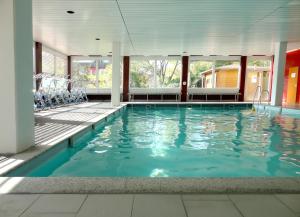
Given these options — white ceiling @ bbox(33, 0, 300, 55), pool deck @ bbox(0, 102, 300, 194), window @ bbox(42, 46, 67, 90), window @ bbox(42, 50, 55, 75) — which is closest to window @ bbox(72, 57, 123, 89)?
window @ bbox(42, 46, 67, 90)

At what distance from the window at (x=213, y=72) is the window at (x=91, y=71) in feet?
18.2

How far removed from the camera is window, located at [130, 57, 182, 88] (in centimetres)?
1532

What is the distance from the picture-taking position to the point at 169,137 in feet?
17.5

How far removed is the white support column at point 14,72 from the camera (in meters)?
2.78

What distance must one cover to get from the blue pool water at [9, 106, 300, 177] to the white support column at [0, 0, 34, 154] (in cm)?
50

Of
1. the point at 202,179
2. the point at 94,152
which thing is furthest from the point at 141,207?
the point at 94,152

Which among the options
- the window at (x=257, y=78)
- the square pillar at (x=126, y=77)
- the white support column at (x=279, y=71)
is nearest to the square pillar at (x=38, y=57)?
the square pillar at (x=126, y=77)

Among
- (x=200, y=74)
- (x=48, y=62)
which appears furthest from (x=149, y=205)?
(x=200, y=74)

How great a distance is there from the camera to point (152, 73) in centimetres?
1552

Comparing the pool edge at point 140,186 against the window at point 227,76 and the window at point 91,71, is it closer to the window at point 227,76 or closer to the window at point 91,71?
the window at point 91,71

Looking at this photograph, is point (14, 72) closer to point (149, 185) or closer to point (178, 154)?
point (149, 185)

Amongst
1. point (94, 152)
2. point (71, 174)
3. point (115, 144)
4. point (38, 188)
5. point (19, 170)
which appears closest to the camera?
point (38, 188)

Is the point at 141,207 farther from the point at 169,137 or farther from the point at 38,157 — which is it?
the point at 169,137

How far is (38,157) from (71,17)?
519 centimetres
